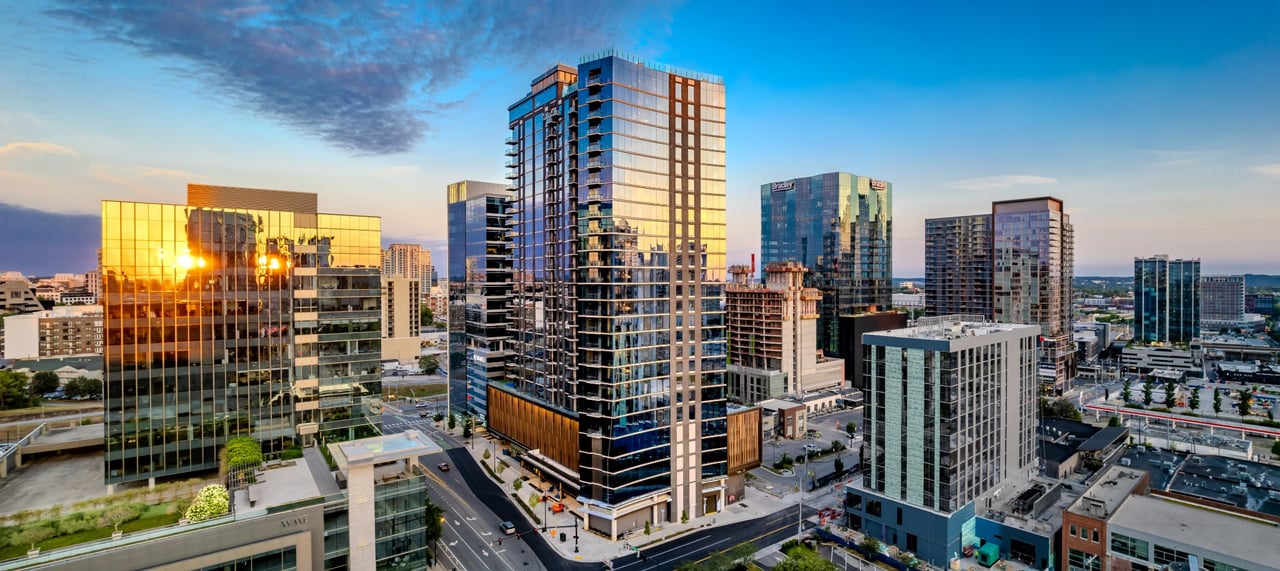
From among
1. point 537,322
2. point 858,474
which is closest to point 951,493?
point 858,474

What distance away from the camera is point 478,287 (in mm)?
99375

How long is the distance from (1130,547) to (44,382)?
5944 inches

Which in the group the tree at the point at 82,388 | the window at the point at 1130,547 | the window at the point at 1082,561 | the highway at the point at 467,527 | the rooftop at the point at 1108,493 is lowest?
the highway at the point at 467,527

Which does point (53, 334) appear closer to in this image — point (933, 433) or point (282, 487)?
point (282, 487)

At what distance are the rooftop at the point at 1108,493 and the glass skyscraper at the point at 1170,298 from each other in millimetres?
172845

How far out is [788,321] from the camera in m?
120

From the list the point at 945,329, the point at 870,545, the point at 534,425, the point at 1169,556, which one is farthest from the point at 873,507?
the point at 534,425

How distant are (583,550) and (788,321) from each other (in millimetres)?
74160

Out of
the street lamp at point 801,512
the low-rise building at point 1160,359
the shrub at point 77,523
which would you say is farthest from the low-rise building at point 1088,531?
the low-rise building at point 1160,359

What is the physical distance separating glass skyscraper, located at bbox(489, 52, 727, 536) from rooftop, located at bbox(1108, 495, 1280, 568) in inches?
1505

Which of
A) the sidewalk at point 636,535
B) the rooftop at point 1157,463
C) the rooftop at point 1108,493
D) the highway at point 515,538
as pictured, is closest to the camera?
the rooftop at point 1108,493

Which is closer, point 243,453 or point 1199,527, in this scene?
point 243,453

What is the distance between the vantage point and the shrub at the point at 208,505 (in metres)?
34.4

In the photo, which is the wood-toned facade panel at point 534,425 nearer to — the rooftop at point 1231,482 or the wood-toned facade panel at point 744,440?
the wood-toned facade panel at point 744,440
